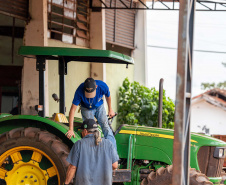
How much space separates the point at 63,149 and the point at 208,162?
2620mm

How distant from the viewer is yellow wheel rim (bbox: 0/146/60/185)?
701 centimetres

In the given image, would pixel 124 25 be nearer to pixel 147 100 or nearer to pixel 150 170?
pixel 147 100

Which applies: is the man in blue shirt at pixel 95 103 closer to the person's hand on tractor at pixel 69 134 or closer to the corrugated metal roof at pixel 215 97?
the person's hand on tractor at pixel 69 134

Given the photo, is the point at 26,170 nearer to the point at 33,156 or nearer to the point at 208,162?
the point at 33,156

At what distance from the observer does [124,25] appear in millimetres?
19469

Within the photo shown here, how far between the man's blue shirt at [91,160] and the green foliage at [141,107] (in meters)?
12.1

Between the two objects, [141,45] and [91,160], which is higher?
[141,45]

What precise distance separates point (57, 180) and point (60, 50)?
182cm

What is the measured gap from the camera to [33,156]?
7.11m

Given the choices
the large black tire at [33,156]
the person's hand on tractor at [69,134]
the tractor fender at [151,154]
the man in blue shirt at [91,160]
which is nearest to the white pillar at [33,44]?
the tractor fender at [151,154]

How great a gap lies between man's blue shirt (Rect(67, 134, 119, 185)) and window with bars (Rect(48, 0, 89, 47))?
866cm

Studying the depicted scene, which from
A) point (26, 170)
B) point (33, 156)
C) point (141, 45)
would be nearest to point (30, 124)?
point (33, 156)

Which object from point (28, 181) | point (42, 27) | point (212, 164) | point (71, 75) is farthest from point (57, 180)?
point (71, 75)

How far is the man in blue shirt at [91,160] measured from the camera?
6000 millimetres
